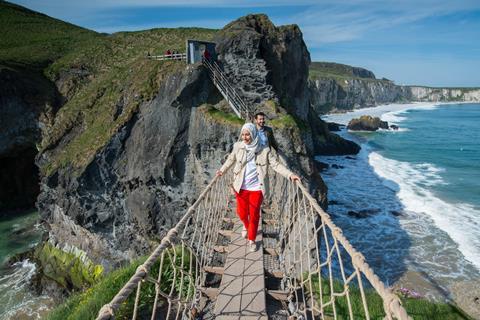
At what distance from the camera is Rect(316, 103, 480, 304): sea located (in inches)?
582

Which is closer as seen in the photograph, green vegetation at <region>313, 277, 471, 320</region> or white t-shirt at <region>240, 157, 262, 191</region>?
green vegetation at <region>313, 277, 471, 320</region>

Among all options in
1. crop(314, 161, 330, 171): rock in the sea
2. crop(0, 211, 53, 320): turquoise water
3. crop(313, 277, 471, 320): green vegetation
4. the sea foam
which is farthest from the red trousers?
crop(314, 161, 330, 171): rock in the sea

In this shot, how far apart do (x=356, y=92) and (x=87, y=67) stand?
346ft

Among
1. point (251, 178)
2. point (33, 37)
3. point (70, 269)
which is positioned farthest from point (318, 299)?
point (33, 37)

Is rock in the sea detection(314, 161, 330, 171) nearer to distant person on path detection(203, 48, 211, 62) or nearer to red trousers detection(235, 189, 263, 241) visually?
distant person on path detection(203, 48, 211, 62)

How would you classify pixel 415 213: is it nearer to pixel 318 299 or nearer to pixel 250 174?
pixel 318 299

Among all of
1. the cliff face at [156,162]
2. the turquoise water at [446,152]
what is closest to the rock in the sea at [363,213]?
the turquoise water at [446,152]

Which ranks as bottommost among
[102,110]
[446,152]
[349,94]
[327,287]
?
[446,152]

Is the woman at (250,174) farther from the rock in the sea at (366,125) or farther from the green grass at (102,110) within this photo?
the rock in the sea at (366,125)

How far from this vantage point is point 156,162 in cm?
1507

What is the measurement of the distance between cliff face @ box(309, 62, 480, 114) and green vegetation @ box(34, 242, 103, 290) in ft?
257

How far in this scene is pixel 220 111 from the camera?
46.7 feet

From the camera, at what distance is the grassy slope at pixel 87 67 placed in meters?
16.1

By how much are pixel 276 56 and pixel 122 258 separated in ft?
47.1
